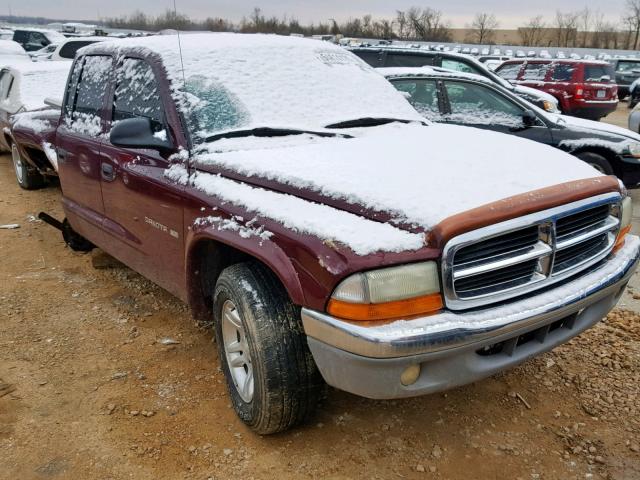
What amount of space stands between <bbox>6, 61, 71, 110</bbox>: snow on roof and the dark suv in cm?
470

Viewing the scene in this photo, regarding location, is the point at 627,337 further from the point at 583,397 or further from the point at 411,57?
the point at 411,57

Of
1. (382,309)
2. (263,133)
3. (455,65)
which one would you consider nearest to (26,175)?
(263,133)

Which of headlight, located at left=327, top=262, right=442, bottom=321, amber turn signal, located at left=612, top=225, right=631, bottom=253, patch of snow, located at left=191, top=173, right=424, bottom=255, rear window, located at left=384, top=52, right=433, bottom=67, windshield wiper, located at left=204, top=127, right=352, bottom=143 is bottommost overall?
amber turn signal, located at left=612, top=225, right=631, bottom=253

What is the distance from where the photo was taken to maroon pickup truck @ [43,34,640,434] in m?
2.12

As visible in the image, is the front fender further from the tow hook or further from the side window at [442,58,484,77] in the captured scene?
the side window at [442,58,484,77]

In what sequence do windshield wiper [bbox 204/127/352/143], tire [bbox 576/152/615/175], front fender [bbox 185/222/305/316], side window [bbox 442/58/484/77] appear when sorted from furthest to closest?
1. side window [bbox 442/58/484/77]
2. tire [bbox 576/152/615/175]
3. windshield wiper [bbox 204/127/352/143]
4. front fender [bbox 185/222/305/316]

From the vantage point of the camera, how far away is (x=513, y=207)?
7.39 feet

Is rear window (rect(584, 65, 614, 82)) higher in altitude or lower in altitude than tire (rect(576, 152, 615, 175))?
higher

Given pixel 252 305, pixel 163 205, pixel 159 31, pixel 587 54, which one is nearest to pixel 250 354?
pixel 252 305

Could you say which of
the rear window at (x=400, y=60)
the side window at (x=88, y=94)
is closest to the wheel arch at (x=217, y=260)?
the side window at (x=88, y=94)

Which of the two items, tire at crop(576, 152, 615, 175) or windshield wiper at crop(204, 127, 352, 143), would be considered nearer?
windshield wiper at crop(204, 127, 352, 143)

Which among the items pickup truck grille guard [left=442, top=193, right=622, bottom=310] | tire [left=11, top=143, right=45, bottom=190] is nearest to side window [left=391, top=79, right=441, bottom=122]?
pickup truck grille guard [left=442, top=193, right=622, bottom=310]

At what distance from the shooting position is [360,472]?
8.32 ft

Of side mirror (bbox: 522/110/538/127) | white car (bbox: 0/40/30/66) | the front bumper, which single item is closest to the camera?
the front bumper
